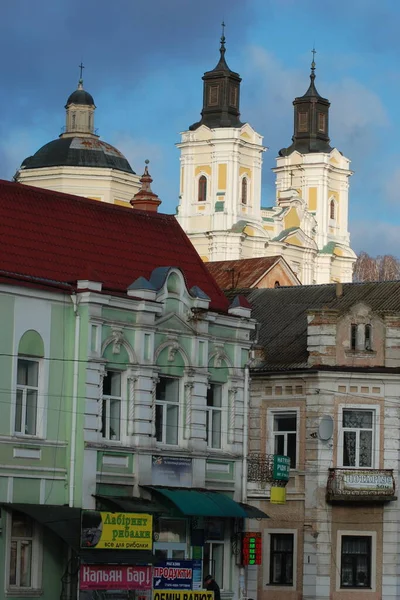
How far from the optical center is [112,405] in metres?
43.4

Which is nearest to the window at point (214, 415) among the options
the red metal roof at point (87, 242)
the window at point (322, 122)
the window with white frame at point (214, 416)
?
the window with white frame at point (214, 416)

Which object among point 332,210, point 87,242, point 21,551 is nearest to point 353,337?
point 87,242

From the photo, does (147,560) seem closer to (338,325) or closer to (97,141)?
(338,325)

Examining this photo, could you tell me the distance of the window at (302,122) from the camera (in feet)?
515

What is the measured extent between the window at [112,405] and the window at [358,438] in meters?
8.76

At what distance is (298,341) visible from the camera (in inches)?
2040

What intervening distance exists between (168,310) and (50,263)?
11.2ft

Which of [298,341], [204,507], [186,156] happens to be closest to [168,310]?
[204,507]

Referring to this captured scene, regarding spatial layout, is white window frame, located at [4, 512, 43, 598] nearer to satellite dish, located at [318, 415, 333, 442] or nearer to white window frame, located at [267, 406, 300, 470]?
satellite dish, located at [318, 415, 333, 442]

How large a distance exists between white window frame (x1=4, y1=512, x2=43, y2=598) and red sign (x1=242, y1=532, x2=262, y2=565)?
24.9 feet

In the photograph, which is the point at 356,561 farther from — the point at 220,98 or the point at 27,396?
the point at 220,98

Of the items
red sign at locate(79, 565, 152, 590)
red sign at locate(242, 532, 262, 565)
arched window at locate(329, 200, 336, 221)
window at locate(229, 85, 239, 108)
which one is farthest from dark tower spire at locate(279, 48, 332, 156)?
red sign at locate(79, 565, 152, 590)

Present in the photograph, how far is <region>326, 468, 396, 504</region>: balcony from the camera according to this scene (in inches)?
1919

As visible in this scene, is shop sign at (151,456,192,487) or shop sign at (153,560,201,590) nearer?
shop sign at (153,560,201,590)
